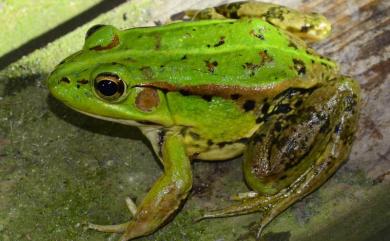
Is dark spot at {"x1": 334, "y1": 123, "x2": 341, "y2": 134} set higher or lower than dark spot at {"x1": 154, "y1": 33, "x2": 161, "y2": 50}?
lower

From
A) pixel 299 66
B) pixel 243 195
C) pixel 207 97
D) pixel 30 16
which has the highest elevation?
pixel 299 66

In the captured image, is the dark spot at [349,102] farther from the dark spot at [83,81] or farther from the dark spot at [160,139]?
the dark spot at [83,81]

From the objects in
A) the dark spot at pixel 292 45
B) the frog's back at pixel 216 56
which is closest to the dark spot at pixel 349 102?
the frog's back at pixel 216 56

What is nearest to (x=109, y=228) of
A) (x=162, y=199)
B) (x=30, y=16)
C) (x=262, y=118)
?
(x=162, y=199)

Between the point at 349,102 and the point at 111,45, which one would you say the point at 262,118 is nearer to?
the point at 349,102

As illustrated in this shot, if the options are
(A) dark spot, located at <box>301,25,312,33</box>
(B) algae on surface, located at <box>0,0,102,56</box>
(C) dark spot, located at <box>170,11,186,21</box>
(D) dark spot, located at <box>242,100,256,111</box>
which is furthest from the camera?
(B) algae on surface, located at <box>0,0,102,56</box>

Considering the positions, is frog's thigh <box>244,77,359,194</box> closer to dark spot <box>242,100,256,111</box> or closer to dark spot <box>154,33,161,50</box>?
dark spot <box>242,100,256,111</box>

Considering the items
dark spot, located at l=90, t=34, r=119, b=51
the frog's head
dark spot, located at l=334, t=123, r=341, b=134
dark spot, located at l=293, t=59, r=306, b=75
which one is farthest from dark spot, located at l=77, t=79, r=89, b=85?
dark spot, located at l=334, t=123, r=341, b=134

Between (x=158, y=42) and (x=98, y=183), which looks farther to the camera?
(x=98, y=183)
